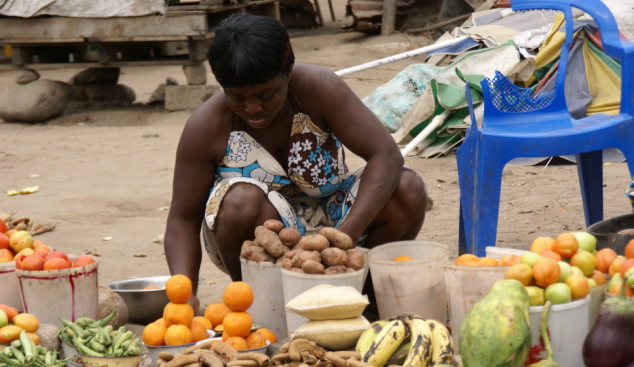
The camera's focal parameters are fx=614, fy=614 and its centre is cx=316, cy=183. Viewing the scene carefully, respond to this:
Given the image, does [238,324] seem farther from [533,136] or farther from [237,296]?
[533,136]

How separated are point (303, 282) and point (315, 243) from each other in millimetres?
139

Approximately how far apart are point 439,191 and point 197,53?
4558mm

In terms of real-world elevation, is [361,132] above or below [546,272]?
above

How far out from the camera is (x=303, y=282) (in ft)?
6.91

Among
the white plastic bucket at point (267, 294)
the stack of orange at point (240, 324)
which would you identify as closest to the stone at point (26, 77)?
the white plastic bucket at point (267, 294)

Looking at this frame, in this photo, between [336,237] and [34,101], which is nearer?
[336,237]

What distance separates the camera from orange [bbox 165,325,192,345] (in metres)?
2.11

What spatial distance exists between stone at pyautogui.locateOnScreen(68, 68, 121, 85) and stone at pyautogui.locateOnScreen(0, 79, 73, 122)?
901 millimetres

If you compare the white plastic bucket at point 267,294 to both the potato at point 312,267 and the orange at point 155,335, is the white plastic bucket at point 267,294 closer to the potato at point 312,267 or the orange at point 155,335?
the potato at point 312,267

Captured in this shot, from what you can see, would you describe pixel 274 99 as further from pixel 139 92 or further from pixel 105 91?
pixel 139 92

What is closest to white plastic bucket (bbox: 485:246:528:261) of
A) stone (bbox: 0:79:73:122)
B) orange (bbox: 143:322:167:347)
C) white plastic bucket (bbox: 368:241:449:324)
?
white plastic bucket (bbox: 368:241:449:324)

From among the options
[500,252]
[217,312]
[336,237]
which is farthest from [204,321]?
[500,252]

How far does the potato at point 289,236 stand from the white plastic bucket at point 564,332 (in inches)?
34.4

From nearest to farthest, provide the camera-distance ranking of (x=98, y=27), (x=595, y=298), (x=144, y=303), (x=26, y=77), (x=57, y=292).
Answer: (x=595, y=298), (x=57, y=292), (x=144, y=303), (x=98, y=27), (x=26, y=77)
